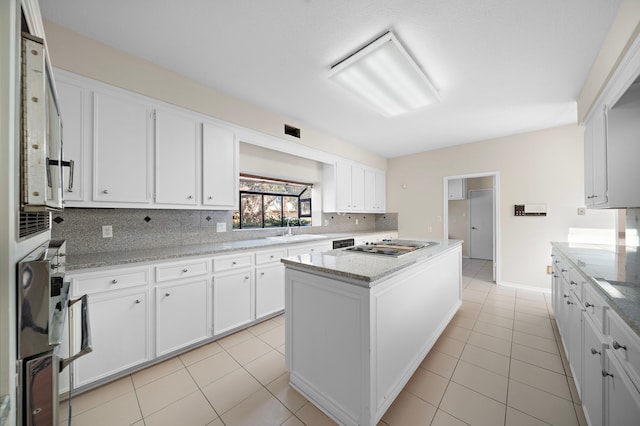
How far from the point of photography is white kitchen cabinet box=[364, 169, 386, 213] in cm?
496

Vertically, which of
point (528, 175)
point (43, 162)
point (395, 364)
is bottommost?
point (395, 364)

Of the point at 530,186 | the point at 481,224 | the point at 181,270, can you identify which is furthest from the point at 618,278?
the point at 481,224

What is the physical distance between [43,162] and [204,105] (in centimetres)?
208

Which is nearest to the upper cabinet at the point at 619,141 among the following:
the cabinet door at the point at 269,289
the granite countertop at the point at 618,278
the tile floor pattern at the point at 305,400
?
the granite countertop at the point at 618,278

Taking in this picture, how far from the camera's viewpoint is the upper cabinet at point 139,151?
183 cm

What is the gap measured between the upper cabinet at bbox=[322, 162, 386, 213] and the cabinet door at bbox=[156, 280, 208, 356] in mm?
2584

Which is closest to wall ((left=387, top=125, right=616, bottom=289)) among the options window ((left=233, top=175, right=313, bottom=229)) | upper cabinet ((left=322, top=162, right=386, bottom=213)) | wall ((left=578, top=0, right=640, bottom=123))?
upper cabinet ((left=322, top=162, right=386, bottom=213))

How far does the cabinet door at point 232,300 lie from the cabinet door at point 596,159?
329cm

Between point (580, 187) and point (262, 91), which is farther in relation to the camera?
point (580, 187)

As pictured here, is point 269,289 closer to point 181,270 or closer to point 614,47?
point 181,270

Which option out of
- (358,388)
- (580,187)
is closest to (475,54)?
(358,388)

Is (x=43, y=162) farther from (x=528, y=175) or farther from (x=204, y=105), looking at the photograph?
(x=528, y=175)

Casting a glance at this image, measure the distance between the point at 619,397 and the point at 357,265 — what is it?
46.3 inches

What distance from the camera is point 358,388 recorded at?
1.34 m
